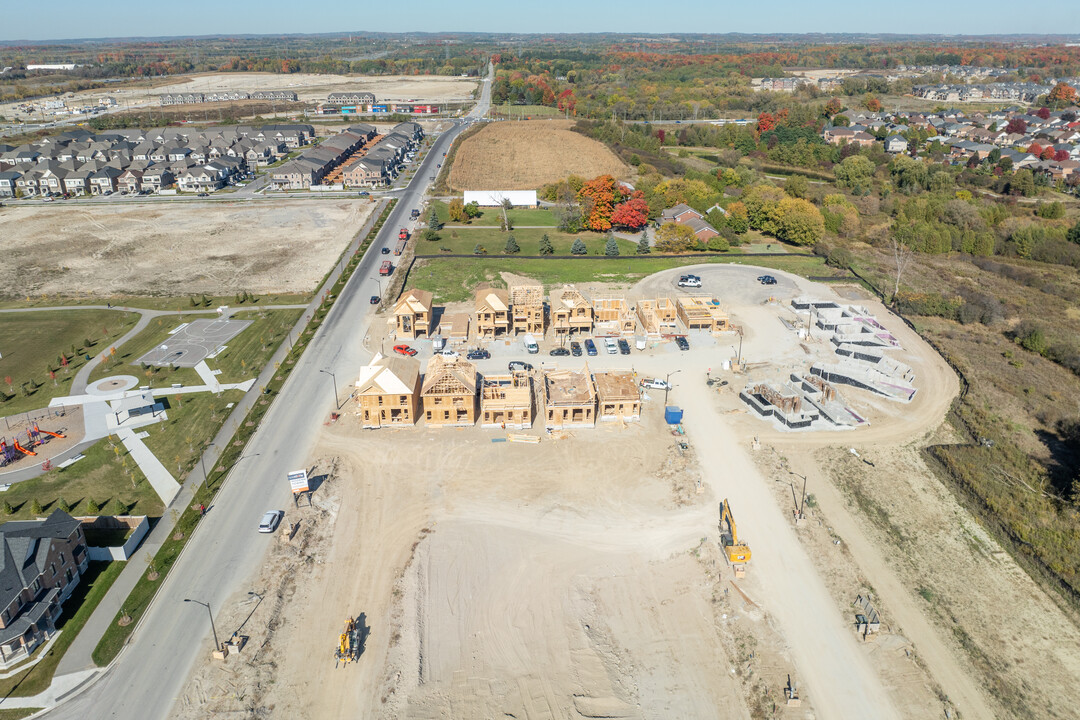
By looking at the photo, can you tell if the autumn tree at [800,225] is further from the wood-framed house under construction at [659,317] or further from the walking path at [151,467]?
the walking path at [151,467]

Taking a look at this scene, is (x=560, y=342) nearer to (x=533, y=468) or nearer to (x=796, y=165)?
(x=533, y=468)

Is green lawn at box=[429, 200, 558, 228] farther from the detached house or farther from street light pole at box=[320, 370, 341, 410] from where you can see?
the detached house

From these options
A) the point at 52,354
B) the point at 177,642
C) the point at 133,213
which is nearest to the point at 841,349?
the point at 177,642

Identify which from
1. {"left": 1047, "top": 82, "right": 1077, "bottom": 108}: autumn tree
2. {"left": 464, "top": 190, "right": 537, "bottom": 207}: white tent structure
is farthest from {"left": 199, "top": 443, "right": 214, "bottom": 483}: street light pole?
{"left": 1047, "top": 82, "right": 1077, "bottom": 108}: autumn tree

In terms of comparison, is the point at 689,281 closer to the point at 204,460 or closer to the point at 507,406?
the point at 507,406

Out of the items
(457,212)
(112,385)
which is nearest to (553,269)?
(457,212)

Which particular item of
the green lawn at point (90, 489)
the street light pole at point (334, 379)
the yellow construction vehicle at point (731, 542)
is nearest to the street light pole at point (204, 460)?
the green lawn at point (90, 489)
